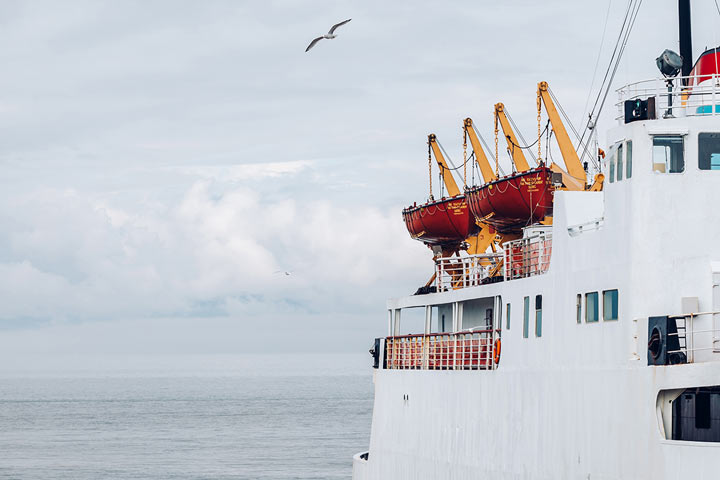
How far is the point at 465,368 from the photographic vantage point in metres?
31.9

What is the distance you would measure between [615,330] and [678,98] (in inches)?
201

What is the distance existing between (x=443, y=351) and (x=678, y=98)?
1305cm

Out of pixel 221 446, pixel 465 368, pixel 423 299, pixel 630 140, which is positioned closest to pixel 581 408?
pixel 630 140

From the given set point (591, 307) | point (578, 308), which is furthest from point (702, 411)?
point (578, 308)

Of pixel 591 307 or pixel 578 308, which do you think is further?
pixel 578 308

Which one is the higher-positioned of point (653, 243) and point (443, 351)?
point (653, 243)

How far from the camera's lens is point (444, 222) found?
151ft

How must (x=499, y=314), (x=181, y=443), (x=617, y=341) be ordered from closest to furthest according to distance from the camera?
1. (x=617, y=341)
2. (x=499, y=314)
3. (x=181, y=443)

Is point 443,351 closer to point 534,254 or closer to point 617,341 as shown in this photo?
point 534,254

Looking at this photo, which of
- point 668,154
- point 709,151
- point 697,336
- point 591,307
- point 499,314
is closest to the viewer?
point 697,336

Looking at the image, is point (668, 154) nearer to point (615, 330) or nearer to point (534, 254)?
point (615, 330)

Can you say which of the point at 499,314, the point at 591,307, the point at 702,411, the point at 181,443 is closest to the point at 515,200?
the point at 499,314

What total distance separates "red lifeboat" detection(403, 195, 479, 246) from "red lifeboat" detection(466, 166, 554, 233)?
3.94 metres

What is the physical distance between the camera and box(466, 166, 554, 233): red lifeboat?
3778cm
